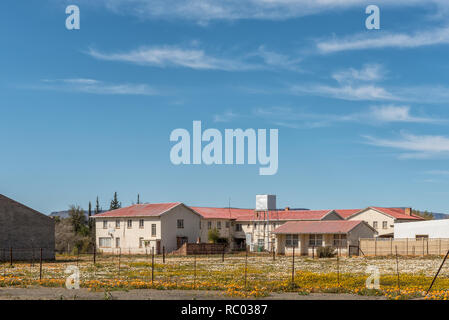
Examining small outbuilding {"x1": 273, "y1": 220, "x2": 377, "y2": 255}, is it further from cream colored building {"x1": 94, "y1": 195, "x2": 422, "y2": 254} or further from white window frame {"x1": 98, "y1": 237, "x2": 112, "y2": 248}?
white window frame {"x1": 98, "y1": 237, "x2": 112, "y2": 248}

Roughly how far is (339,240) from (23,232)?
3557 centimetres

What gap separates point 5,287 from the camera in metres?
29.1

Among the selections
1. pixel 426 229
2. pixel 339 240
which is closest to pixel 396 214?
pixel 426 229

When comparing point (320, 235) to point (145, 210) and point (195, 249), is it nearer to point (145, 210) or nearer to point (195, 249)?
point (195, 249)

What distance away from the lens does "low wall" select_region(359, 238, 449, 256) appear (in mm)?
65312

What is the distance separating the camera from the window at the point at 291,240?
78312mm

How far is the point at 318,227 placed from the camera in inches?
3051

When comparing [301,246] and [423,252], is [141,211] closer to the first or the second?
[301,246]

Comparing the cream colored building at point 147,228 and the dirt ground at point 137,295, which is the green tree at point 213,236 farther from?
the dirt ground at point 137,295

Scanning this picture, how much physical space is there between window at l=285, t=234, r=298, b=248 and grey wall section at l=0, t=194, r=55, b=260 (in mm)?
29403

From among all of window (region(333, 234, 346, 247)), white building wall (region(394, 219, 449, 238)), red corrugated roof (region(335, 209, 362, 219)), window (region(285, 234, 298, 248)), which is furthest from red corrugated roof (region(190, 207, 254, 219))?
white building wall (region(394, 219, 449, 238))

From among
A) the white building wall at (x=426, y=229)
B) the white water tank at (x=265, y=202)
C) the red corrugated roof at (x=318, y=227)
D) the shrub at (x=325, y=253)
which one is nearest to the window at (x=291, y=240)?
the red corrugated roof at (x=318, y=227)
